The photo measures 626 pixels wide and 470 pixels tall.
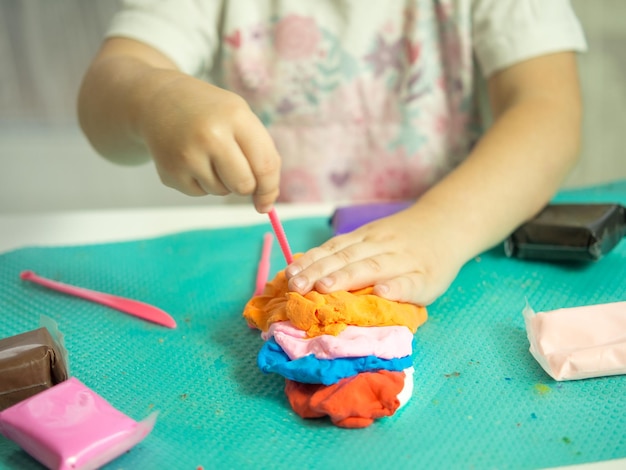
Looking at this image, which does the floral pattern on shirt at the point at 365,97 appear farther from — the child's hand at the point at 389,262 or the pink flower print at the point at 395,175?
Result: the child's hand at the point at 389,262

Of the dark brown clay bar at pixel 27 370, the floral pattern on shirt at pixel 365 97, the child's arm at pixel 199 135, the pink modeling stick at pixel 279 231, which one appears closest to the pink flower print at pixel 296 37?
the floral pattern on shirt at pixel 365 97

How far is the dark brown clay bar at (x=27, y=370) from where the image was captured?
16.0 inches

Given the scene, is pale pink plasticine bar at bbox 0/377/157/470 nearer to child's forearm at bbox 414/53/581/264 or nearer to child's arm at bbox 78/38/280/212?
child's arm at bbox 78/38/280/212

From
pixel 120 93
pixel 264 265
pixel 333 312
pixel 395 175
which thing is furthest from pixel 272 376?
pixel 395 175

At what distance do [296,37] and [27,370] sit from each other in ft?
1.67

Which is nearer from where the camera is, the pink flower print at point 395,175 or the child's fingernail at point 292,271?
the child's fingernail at point 292,271

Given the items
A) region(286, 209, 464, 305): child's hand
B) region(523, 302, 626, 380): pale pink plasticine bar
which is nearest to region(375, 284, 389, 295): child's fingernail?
region(286, 209, 464, 305): child's hand

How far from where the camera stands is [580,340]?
44 cm

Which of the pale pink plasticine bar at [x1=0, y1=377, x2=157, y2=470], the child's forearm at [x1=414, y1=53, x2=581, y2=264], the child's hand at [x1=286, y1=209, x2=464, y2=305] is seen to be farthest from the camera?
the child's forearm at [x1=414, y1=53, x2=581, y2=264]

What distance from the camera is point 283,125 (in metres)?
0.83

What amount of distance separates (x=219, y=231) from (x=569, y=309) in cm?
34

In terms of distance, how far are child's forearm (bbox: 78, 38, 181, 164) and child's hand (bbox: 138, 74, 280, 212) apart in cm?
6

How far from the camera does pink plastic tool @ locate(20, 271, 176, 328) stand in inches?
20.6

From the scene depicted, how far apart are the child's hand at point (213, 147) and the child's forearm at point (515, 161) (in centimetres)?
18
